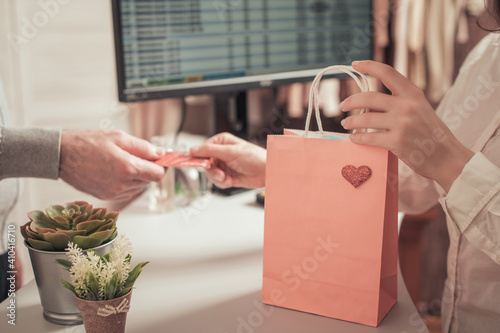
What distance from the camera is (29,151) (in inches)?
33.2

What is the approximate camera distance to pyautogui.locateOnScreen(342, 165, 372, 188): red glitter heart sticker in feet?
1.98

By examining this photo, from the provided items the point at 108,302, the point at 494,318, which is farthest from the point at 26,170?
the point at 494,318

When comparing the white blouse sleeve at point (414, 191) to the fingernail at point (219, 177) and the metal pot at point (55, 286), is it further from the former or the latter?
the metal pot at point (55, 286)

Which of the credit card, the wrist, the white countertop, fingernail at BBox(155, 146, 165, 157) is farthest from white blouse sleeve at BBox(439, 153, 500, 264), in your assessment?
fingernail at BBox(155, 146, 165, 157)

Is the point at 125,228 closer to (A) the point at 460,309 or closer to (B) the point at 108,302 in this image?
(B) the point at 108,302

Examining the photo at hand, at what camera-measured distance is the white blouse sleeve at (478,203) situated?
23.0 inches

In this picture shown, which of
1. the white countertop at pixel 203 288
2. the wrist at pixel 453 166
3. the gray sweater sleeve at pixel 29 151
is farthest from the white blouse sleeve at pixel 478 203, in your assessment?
the gray sweater sleeve at pixel 29 151

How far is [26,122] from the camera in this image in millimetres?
1293

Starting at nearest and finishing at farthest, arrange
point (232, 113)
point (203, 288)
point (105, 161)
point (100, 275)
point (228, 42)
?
point (100, 275), point (203, 288), point (105, 161), point (228, 42), point (232, 113)

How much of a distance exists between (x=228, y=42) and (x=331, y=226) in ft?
2.26

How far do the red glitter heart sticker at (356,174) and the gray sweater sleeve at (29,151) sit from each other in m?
0.51

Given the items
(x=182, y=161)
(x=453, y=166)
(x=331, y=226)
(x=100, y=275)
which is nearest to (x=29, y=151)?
(x=182, y=161)

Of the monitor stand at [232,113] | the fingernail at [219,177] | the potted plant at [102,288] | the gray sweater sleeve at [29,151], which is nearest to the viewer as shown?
the potted plant at [102,288]

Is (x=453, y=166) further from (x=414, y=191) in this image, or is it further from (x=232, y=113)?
(x=232, y=113)
